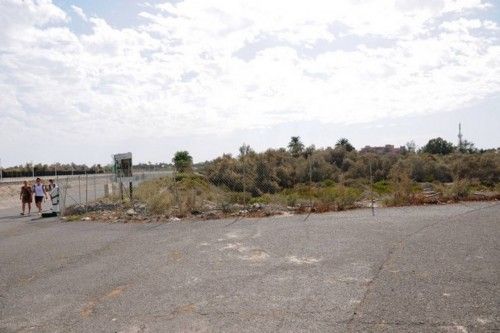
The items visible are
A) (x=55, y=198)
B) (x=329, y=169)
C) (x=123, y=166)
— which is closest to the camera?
(x=123, y=166)

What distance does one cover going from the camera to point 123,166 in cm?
2052

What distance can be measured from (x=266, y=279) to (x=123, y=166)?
14329mm

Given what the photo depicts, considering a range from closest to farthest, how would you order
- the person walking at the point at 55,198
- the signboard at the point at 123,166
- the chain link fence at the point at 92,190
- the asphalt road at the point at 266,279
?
the asphalt road at the point at 266,279 → the signboard at the point at 123,166 → the person walking at the point at 55,198 → the chain link fence at the point at 92,190

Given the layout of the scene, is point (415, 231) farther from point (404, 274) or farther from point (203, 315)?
point (203, 315)

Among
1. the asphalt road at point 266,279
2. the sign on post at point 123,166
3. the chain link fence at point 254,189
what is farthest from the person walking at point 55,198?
the asphalt road at point 266,279

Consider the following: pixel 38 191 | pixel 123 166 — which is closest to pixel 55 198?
pixel 38 191

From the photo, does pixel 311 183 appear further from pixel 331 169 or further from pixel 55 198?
pixel 331 169

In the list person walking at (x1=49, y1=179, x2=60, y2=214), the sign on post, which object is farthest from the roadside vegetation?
person walking at (x1=49, y1=179, x2=60, y2=214)

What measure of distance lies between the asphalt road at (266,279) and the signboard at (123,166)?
7.44m

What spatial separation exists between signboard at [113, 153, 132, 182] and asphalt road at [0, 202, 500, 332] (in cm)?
744

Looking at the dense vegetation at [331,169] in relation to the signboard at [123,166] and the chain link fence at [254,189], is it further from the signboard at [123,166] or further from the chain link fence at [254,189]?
the signboard at [123,166]

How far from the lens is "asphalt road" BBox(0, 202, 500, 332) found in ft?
18.7

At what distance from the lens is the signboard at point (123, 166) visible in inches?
805

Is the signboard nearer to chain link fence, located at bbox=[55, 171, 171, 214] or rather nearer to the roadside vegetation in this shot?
chain link fence, located at bbox=[55, 171, 171, 214]
